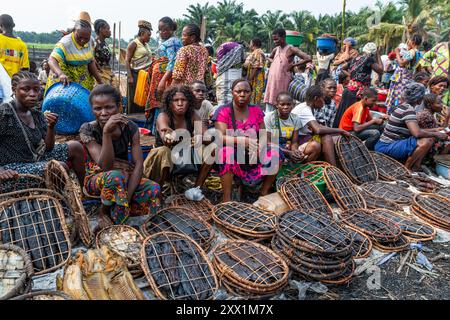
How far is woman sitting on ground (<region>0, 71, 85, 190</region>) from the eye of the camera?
119 inches

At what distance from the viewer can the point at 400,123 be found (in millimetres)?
4938

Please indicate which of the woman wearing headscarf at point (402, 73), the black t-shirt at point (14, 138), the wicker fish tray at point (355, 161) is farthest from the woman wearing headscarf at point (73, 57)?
the woman wearing headscarf at point (402, 73)

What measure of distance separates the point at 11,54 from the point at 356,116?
480 centimetres

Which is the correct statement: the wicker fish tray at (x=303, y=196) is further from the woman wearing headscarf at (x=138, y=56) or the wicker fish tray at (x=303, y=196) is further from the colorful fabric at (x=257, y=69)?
the woman wearing headscarf at (x=138, y=56)

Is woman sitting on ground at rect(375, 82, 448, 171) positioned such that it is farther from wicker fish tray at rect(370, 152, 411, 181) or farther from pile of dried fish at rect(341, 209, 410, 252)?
pile of dried fish at rect(341, 209, 410, 252)

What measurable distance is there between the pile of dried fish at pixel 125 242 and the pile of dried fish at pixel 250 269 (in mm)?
568

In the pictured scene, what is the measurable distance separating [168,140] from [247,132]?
0.90 meters

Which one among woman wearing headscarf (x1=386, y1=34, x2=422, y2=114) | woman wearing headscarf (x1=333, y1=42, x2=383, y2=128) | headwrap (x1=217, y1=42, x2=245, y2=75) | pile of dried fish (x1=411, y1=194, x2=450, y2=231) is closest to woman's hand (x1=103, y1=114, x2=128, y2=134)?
pile of dried fish (x1=411, y1=194, x2=450, y2=231)

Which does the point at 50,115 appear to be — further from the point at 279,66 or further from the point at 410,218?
the point at 279,66

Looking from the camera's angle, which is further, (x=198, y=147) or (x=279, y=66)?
(x=279, y=66)

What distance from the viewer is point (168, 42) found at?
5.19 metres

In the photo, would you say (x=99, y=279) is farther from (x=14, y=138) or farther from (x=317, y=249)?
(x=14, y=138)
